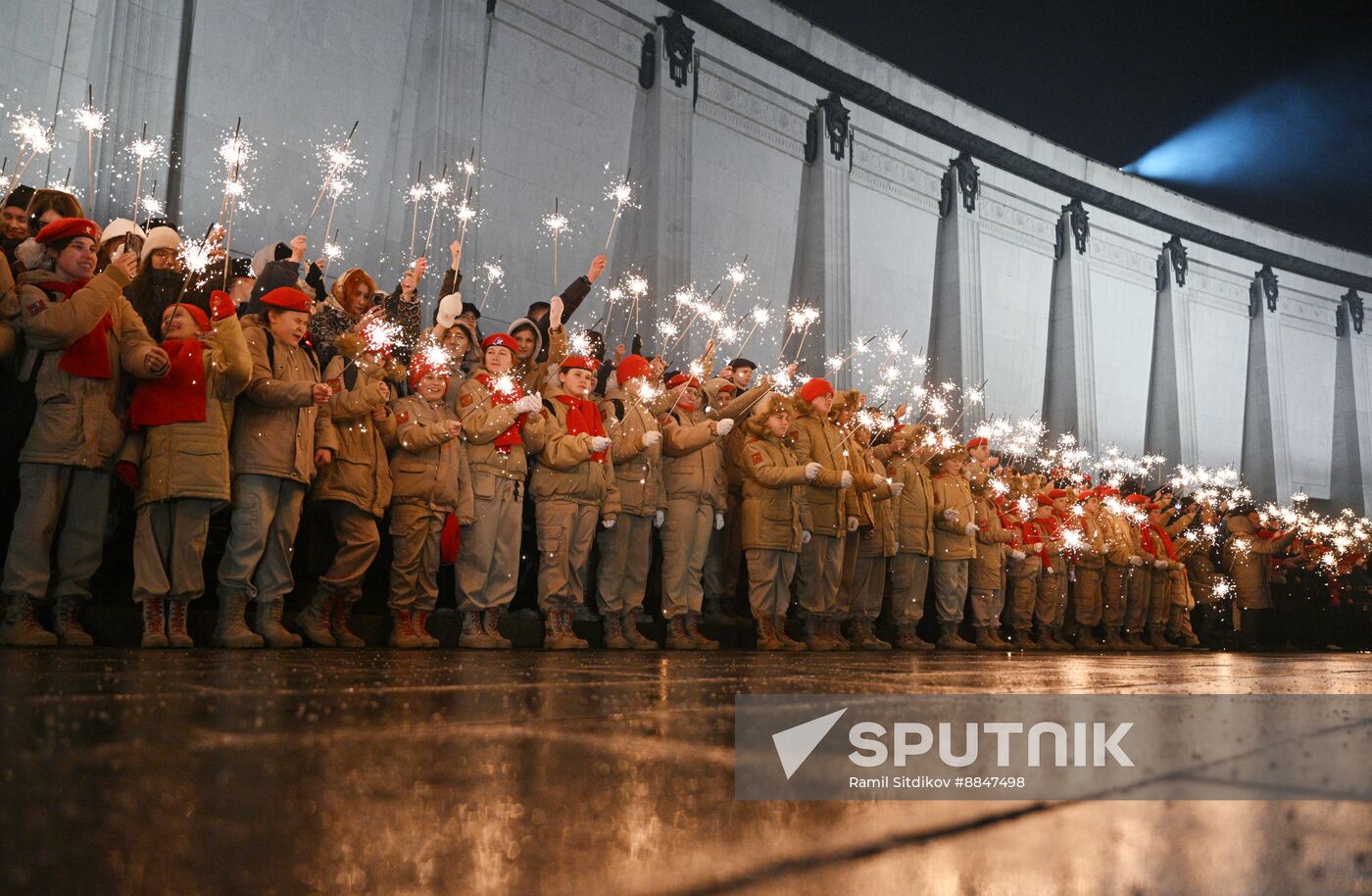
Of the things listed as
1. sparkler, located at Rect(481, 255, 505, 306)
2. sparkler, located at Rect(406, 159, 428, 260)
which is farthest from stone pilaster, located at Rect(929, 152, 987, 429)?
sparkler, located at Rect(406, 159, 428, 260)

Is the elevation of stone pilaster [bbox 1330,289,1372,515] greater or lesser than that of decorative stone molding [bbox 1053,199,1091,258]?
lesser

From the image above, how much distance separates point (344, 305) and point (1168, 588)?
11.0 meters

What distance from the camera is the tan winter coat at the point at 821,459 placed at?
25.8 ft

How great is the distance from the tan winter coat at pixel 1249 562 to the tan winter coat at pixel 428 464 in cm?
1137

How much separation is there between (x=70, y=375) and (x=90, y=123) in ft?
22.3

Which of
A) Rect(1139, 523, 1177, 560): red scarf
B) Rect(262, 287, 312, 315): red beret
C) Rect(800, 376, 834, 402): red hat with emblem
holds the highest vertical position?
Rect(800, 376, 834, 402): red hat with emblem

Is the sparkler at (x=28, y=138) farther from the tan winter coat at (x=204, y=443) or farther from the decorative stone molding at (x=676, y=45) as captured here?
the decorative stone molding at (x=676, y=45)

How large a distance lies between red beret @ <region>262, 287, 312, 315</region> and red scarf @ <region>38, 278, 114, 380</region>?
865 mm

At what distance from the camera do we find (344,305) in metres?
5.92

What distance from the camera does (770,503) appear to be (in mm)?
7391

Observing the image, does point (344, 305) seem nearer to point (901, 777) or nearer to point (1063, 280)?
point (901, 777)

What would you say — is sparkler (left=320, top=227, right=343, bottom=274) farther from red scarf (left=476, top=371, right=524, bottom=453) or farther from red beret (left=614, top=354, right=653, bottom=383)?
red scarf (left=476, top=371, right=524, bottom=453)

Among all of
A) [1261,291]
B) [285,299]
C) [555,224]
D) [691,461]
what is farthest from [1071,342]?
[285,299]

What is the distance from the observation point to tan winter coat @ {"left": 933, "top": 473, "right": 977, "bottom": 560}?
30.2 feet
